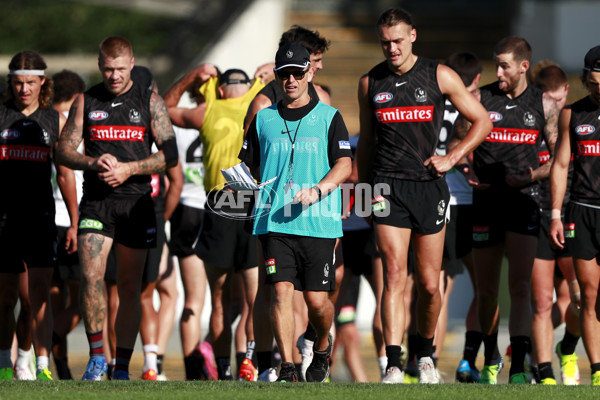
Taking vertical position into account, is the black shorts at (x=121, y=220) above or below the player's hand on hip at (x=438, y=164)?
below

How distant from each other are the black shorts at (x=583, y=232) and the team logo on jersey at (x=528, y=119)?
2.87 feet

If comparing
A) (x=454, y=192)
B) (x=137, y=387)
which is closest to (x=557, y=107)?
(x=454, y=192)

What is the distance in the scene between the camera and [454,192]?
419 inches

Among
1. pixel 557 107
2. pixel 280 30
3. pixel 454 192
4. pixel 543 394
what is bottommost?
pixel 543 394

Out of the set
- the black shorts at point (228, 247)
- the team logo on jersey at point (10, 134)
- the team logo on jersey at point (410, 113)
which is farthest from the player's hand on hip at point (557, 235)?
the team logo on jersey at point (10, 134)

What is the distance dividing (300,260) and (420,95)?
1559 millimetres

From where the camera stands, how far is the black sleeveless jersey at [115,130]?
9.34 m

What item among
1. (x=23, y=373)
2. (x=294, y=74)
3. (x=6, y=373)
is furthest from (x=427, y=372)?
(x=23, y=373)

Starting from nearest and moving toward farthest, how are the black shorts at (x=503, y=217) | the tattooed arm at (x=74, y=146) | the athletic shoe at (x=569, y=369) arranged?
1. the tattooed arm at (x=74, y=146)
2. the black shorts at (x=503, y=217)
3. the athletic shoe at (x=569, y=369)

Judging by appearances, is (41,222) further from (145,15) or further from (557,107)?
(145,15)

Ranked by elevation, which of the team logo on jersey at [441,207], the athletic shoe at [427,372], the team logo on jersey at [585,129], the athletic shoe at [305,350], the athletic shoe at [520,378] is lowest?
the athletic shoe at [520,378]

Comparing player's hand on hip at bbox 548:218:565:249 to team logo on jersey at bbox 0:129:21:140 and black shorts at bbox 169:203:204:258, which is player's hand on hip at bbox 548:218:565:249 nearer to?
black shorts at bbox 169:203:204:258

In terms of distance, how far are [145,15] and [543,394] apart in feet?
79.5

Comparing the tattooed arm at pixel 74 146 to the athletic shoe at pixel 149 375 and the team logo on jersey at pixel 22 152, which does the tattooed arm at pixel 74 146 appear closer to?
the team logo on jersey at pixel 22 152
